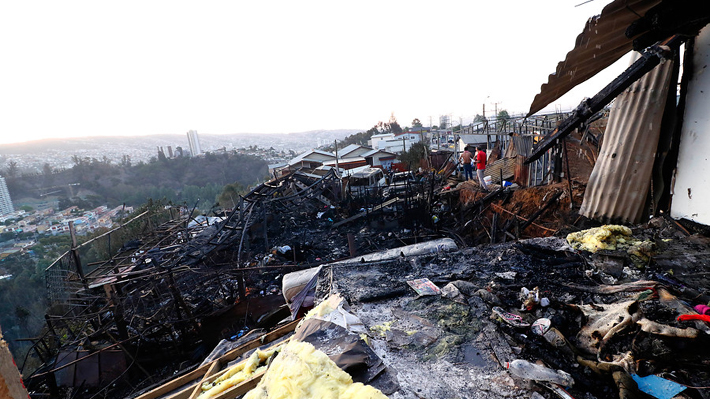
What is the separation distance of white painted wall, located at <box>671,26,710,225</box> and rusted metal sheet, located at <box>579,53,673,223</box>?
264 mm

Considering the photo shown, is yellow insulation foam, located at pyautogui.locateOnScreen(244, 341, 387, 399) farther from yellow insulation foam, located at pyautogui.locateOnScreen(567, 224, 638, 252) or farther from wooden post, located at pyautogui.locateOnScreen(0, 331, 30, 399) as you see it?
yellow insulation foam, located at pyautogui.locateOnScreen(567, 224, 638, 252)

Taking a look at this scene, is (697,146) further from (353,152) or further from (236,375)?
(353,152)

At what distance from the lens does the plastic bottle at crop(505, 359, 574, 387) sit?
1.82m

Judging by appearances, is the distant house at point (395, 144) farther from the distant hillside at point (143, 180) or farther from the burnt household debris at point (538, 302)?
the burnt household debris at point (538, 302)

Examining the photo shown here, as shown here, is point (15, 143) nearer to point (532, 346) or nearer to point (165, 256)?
point (165, 256)

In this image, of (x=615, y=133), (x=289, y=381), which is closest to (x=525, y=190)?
(x=615, y=133)

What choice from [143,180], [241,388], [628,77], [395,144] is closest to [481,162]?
[628,77]

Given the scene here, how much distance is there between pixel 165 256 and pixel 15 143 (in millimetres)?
74020

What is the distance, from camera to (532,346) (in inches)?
85.8

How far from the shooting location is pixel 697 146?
12.3 feet

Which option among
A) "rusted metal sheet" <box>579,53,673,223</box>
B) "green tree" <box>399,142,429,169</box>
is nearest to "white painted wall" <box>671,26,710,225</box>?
"rusted metal sheet" <box>579,53,673,223</box>

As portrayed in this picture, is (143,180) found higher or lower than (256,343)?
lower

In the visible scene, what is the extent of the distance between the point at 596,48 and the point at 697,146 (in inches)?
76.1

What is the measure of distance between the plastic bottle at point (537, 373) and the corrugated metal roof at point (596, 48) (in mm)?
3291
